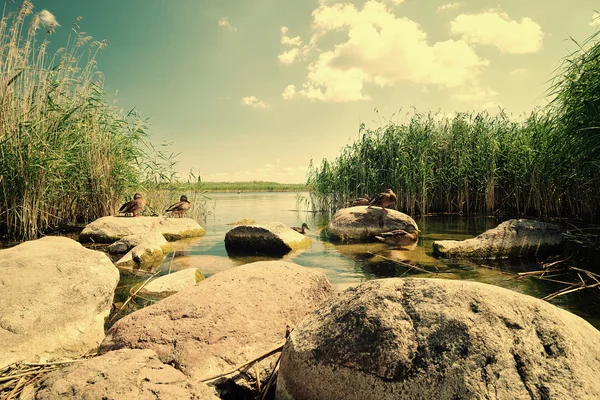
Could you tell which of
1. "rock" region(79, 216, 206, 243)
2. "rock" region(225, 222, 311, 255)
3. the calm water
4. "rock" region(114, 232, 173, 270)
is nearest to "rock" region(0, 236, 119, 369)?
the calm water

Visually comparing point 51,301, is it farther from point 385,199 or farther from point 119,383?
point 385,199

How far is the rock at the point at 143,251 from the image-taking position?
6.10m

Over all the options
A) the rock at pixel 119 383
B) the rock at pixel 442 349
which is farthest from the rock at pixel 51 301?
the rock at pixel 442 349

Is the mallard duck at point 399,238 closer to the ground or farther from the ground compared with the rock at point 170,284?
farther from the ground

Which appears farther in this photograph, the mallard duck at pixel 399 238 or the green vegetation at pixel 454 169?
the green vegetation at pixel 454 169

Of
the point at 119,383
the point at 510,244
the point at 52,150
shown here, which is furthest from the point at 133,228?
the point at 510,244

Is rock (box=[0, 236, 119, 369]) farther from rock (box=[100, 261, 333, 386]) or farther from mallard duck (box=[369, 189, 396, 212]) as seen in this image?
mallard duck (box=[369, 189, 396, 212])

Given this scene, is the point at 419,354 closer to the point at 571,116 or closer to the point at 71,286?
the point at 71,286

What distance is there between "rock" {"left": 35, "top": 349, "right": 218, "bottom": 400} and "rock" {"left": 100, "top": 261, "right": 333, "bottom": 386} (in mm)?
443

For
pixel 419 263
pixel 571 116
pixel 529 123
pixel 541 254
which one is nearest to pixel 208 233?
pixel 419 263

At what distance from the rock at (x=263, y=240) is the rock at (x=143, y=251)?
4.78 ft

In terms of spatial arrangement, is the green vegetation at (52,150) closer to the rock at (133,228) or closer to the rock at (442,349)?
the rock at (133,228)

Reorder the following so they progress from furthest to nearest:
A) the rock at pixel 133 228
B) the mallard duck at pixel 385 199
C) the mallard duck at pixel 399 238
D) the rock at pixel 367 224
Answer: the mallard duck at pixel 385 199 → the rock at pixel 367 224 → the rock at pixel 133 228 → the mallard duck at pixel 399 238

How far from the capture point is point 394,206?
509 inches
